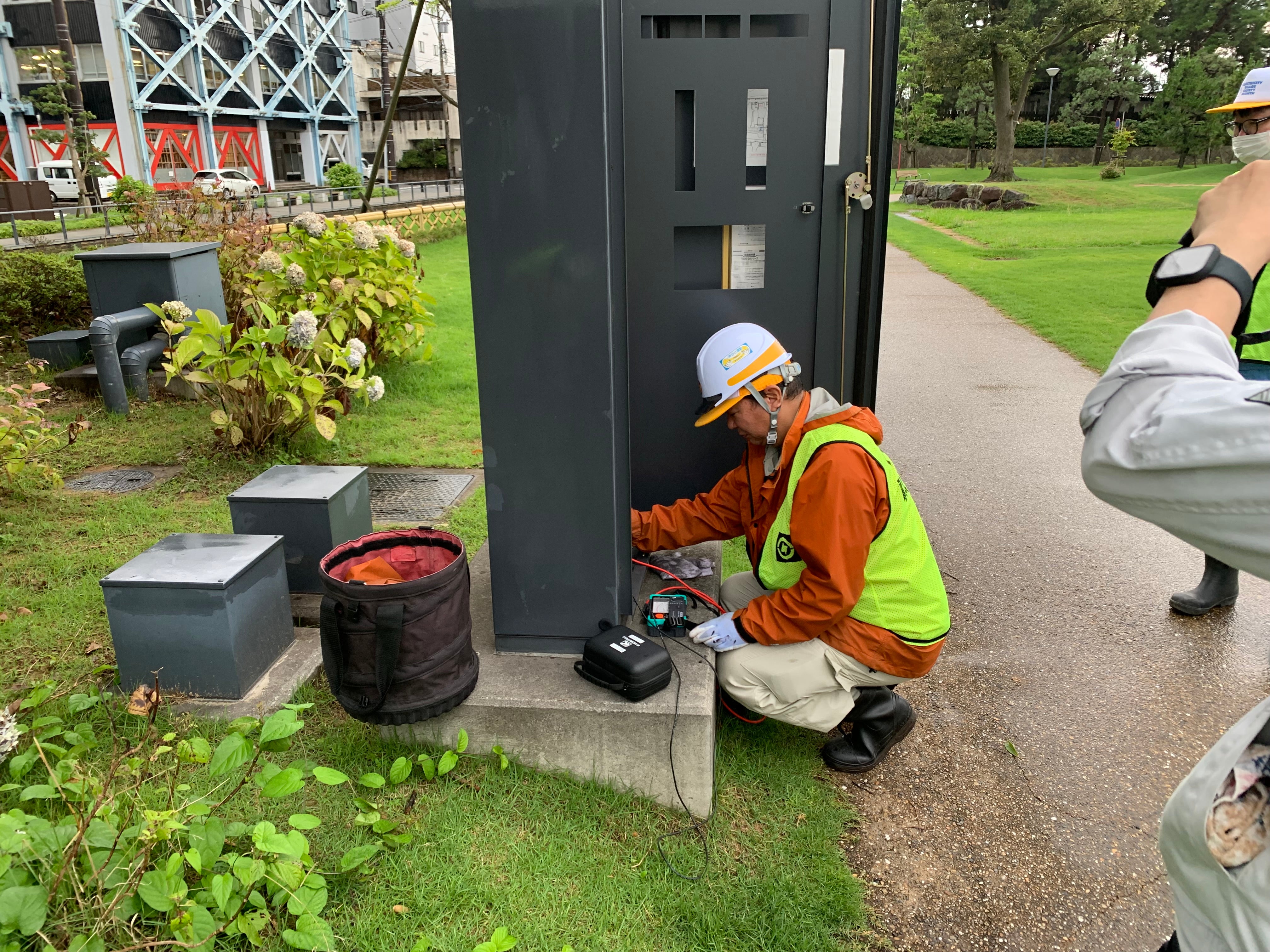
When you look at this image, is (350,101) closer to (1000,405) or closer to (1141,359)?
(1000,405)

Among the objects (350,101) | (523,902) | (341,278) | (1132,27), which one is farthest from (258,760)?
(350,101)

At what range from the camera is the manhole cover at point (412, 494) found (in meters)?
5.38

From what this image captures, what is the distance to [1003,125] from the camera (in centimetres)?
3856

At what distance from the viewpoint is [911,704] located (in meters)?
3.73

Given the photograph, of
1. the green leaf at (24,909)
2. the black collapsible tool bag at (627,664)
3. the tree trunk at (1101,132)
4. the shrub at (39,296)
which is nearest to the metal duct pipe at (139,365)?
the shrub at (39,296)

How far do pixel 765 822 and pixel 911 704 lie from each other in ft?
3.53

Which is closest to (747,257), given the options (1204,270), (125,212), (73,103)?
(1204,270)

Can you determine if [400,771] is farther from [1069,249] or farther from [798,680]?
[1069,249]

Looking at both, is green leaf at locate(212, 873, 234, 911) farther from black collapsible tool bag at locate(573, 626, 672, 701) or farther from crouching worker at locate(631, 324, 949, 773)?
crouching worker at locate(631, 324, 949, 773)

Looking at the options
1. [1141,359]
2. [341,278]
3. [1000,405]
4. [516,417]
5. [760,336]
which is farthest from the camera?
[1000,405]

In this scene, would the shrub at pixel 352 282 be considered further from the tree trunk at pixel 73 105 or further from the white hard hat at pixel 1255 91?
the tree trunk at pixel 73 105

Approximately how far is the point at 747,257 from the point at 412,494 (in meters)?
2.64

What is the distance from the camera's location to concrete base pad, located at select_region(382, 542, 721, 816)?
112 inches

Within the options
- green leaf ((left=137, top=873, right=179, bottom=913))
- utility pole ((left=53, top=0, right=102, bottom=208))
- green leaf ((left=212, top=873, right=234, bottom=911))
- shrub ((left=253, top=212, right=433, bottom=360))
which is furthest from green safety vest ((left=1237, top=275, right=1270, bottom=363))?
utility pole ((left=53, top=0, right=102, bottom=208))
